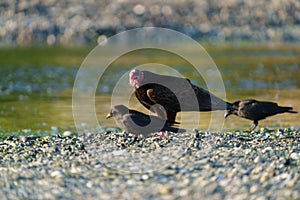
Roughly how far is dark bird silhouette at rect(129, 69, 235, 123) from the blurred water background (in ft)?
42.8

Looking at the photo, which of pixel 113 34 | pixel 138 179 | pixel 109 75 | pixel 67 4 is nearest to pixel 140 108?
pixel 138 179

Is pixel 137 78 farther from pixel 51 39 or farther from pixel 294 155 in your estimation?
pixel 51 39

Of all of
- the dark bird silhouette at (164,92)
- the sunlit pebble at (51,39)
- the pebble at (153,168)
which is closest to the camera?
the pebble at (153,168)

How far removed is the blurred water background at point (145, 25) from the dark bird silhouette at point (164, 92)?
13038 millimetres

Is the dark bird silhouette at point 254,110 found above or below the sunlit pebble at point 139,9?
below

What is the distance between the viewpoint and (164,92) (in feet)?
47.5

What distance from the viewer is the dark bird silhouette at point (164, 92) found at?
1449 centimetres

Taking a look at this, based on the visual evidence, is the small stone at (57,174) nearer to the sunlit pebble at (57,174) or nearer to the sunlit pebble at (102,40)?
the sunlit pebble at (57,174)

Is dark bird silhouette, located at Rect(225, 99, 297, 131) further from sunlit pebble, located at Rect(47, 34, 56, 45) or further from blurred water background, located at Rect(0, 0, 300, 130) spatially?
sunlit pebble, located at Rect(47, 34, 56, 45)

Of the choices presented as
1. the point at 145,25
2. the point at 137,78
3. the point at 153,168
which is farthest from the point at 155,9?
the point at 153,168

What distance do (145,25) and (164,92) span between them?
125 ft

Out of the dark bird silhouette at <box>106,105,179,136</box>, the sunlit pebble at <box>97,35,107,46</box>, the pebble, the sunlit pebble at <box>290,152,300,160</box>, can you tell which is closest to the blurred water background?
the sunlit pebble at <box>97,35,107,46</box>

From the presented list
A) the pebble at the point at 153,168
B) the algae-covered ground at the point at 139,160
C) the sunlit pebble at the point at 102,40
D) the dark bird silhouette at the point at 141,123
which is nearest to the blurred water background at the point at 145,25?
the sunlit pebble at the point at 102,40

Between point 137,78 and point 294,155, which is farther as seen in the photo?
point 137,78
